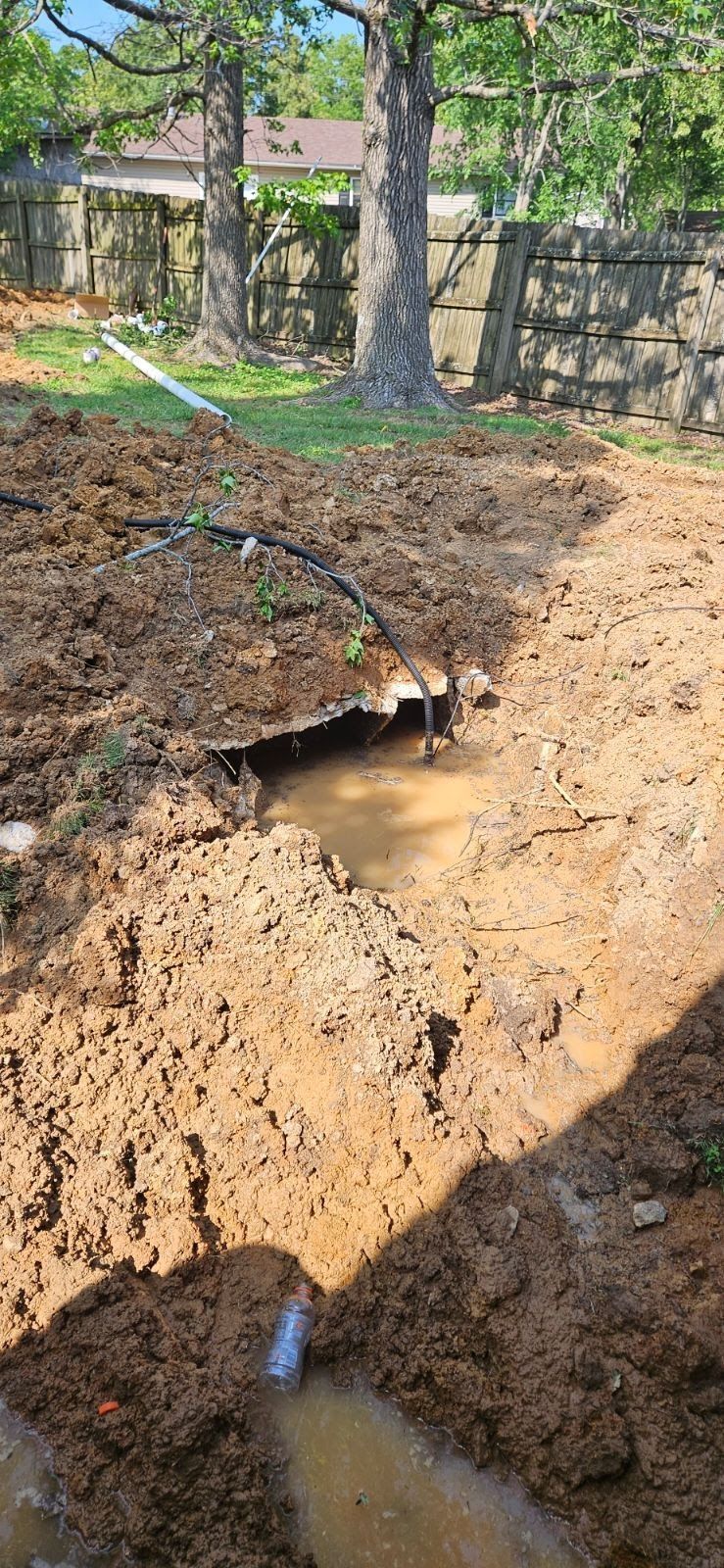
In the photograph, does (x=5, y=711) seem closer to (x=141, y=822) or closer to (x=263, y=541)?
(x=141, y=822)

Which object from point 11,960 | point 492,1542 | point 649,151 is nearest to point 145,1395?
point 492,1542

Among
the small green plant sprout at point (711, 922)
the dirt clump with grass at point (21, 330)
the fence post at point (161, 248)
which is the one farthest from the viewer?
the fence post at point (161, 248)

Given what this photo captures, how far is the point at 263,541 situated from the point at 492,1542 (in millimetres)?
4654

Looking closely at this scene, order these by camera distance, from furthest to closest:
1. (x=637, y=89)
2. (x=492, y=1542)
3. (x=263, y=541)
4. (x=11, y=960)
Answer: (x=637, y=89) → (x=263, y=541) → (x=11, y=960) → (x=492, y=1542)

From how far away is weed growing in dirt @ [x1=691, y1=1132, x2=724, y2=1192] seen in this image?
272cm

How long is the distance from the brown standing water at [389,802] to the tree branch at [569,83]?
7.75m

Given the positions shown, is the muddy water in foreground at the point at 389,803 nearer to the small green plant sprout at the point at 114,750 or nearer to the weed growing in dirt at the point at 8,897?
the small green plant sprout at the point at 114,750

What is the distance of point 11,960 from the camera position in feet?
10.1

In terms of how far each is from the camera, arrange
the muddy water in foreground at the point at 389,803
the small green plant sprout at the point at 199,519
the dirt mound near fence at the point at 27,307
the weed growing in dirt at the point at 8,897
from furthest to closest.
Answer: the dirt mound near fence at the point at 27,307, the small green plant sprout at the point at 199,519, the muddy water in foreground at the point at 389,803, the weed growing in dirt at the point at 8,897

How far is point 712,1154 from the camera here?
2752 mm

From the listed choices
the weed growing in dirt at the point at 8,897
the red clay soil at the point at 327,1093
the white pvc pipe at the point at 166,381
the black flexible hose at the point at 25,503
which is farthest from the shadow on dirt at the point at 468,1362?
the white pvc pipe at the point at 166,381

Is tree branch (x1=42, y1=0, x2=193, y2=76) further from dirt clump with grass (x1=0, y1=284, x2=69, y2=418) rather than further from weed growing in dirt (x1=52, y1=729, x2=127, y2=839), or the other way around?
weed growing in dirt (x1=52, y1=729, x2=127, y2=839)

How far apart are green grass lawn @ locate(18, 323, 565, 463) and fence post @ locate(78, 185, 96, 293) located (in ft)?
16.4

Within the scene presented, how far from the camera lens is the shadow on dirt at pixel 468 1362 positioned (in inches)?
81.3
